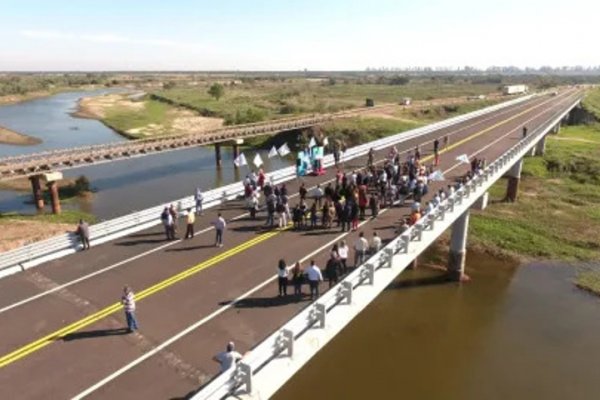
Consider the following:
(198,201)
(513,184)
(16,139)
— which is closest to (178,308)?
(198,201)

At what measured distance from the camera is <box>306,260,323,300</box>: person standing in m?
15.2

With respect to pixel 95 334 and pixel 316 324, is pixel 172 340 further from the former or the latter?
pixel 316 324

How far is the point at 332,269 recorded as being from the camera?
16141mm

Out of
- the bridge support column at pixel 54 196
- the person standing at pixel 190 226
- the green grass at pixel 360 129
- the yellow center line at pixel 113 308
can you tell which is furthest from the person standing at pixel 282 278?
the green grass at pixel 360 129

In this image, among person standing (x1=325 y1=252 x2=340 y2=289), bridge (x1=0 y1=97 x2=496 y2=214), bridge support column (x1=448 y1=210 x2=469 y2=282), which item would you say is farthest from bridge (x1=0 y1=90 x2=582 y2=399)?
bridge (x1=0 y1=97 x2=496 y2=214)

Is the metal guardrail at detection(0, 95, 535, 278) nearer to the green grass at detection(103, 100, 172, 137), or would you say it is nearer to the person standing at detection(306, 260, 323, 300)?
the person standing at detection(306, 260, 323, 300)

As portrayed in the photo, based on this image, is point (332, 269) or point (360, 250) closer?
point (332, 269)

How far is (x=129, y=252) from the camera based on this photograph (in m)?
18.9

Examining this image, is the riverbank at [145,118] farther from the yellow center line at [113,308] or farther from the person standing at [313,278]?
the person standing at [313,278]

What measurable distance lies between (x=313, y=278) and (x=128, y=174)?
42.4 meters

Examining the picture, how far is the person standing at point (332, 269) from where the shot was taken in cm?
1602

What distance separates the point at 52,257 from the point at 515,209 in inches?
1343

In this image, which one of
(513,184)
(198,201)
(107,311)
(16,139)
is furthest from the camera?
(16,139)

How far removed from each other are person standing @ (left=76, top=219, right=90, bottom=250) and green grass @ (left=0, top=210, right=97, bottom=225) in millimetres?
17451
